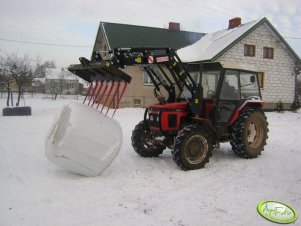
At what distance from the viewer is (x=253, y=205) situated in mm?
4508

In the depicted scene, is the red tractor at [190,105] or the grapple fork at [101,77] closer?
the grapple fork at [101,77]

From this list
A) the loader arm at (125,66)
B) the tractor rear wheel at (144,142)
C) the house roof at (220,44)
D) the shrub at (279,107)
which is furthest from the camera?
the shrub at (279,107)

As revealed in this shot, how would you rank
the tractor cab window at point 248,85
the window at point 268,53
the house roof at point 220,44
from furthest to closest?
the window at point 268,53, the house roof at point 220,44, the tractor cab window at point 248,85

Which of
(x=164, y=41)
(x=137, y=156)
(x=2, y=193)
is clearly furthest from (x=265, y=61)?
(x=2, y=193)

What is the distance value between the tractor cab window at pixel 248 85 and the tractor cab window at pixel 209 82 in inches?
29.9

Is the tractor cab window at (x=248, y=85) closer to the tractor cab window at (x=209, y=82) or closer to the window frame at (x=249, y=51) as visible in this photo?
the tractor cab window at (x=209, y=82)

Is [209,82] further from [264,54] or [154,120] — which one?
[264,54]

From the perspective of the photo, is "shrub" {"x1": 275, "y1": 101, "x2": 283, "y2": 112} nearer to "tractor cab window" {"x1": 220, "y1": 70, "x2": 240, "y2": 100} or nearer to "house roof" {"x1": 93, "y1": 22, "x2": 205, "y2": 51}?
"house roof" {"x1": 93, "y1": 22, "x2": 205, "y2": 51}

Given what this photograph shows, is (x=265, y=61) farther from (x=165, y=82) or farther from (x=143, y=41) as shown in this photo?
(x=165, y=82)

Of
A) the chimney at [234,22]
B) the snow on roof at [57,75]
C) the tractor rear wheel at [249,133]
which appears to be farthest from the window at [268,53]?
the snow on roof at [57,75]

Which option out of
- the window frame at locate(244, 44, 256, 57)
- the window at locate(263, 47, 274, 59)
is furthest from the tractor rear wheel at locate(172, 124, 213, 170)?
the window at locate(263, 47, 274, 59)

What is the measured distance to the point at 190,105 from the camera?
6477 millimetres

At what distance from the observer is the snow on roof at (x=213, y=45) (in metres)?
18.8

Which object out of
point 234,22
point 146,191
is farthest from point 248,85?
point 234,22
